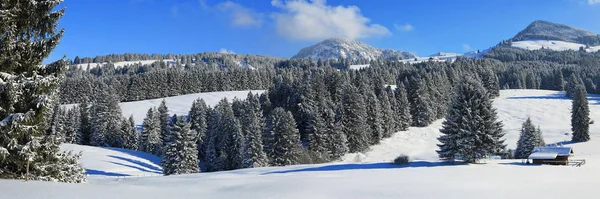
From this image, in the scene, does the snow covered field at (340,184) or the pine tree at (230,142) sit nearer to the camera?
the snow covered field at (340,184)

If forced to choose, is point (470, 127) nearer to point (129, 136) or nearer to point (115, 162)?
point (115, 162)

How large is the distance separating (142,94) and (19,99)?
12067 centimetres

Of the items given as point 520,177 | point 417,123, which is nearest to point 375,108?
point 417,123

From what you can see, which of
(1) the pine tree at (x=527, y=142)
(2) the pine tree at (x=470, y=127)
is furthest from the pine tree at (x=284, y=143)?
(1) the pine tree at (x=527, y=142)

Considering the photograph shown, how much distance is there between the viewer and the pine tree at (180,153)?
44719mm

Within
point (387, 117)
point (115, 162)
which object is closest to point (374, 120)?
point (387, 117)

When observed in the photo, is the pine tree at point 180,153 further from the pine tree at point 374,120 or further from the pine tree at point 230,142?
the pine tree at point 374,120

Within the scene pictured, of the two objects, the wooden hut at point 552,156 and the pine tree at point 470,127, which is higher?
the pine tree at point 470,127

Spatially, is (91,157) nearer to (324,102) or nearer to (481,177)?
(324,102)

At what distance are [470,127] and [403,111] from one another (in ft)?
130

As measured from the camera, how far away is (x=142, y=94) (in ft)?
412

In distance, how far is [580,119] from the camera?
217ft

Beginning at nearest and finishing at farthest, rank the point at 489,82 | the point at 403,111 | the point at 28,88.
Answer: the point at 28,88
the point at 403,111
the point at 489,82

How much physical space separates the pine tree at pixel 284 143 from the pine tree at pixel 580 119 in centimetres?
4750
